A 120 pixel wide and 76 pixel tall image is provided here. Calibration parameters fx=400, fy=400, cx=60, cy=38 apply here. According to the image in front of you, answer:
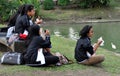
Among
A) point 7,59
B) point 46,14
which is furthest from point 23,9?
point 46,14

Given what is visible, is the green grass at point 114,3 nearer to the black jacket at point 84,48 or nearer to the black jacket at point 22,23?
the black jacket at point 22,23

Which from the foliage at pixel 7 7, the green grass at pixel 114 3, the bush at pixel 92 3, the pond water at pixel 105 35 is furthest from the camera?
the green grass at pixel 114 3

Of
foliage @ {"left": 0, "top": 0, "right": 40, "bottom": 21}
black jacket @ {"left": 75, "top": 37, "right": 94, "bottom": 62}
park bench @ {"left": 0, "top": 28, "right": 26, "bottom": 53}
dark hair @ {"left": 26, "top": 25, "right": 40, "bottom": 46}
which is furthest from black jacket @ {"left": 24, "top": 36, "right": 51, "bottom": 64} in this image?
foliage @ {"left": 0, "top": 0, "right": 40, "bottom": 21}

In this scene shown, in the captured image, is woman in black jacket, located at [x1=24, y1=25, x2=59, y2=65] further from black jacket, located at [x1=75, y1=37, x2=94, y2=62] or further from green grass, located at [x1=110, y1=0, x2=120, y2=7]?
green grass, located at [x1=110, y1=0, x2=120, y2=7]

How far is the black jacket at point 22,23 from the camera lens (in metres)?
10.0

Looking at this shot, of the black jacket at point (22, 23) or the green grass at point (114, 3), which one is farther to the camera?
the green grass at point (114, 3)

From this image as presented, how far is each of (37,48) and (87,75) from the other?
1.25 meters

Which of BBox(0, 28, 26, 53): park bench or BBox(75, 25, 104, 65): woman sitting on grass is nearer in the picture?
BBox(75, 25, 104, 65): woman sitting on grass

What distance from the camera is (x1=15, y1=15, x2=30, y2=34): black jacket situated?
1002cm

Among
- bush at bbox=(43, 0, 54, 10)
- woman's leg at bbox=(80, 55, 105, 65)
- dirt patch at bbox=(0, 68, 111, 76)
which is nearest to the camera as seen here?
dirt patch at bbox=(0, 68, 111, 76)

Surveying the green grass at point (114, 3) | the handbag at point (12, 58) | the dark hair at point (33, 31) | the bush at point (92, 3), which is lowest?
the green grass at point (114, 3)

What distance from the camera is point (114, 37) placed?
20.7 m

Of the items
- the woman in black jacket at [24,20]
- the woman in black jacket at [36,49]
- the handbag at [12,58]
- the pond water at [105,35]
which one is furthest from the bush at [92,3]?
the woman in black jacket at [36,49]

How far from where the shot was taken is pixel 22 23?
33.1 ft
